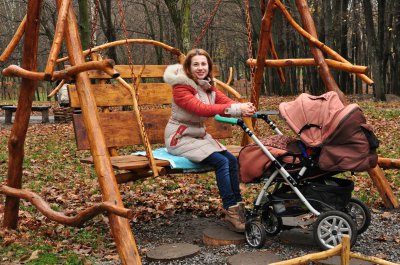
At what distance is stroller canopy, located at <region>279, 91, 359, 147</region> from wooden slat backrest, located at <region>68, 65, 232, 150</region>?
70.3 inches

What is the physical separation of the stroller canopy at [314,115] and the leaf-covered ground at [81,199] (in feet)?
6.21

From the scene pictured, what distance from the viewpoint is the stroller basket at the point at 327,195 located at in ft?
13.8

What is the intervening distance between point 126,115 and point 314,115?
2.09m

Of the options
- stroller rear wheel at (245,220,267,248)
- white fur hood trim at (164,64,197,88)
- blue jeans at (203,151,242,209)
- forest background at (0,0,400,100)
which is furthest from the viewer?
forest background at (0,0,400,100)

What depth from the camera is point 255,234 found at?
14.7ft

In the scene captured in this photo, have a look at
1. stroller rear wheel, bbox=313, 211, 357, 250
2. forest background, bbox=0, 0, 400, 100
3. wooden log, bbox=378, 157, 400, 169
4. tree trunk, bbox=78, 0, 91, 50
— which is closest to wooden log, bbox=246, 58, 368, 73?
wooden log, bbox=378, 157, 400, 169

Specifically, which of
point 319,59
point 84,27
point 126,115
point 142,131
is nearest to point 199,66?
point 142,131

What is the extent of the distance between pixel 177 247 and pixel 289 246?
95 cm

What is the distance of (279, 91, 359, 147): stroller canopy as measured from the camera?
13.4 ft

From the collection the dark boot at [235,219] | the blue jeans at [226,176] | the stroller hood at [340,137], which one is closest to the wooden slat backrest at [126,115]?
the blue jeans at [226,176]

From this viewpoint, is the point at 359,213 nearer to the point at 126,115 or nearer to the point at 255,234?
the point at 255,234

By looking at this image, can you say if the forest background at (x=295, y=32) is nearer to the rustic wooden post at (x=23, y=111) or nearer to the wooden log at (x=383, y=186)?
the rustic wooden post at (x=23, y=111)

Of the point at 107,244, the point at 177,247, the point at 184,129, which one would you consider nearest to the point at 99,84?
the point at 184,129

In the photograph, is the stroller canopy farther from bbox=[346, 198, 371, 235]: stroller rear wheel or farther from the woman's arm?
bbox=[346, 198, 371, 235]: stroller rear wheel
